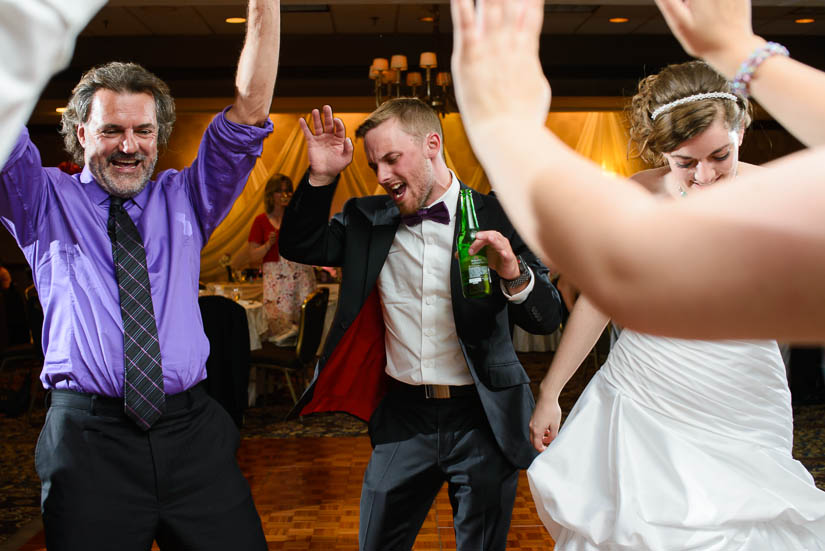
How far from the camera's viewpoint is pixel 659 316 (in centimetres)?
55

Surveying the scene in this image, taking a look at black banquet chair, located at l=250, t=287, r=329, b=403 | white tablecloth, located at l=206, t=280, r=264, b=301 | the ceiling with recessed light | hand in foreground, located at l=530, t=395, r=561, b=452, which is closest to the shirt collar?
hand in foreground, located at l=530, t=395, r=561, b=452

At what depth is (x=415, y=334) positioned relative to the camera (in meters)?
2.56

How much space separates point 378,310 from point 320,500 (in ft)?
Result: 7.01

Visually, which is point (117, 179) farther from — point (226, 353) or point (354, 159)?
point (354, 159)

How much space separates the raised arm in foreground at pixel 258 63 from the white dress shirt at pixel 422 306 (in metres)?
0.66

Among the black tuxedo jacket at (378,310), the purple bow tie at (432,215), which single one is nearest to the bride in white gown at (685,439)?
the black tuxedo jacket at (378,310)

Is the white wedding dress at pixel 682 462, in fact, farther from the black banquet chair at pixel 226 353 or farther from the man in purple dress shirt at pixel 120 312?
the black banquet chair at pixel 226 353

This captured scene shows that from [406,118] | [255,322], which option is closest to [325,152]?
[406,118]

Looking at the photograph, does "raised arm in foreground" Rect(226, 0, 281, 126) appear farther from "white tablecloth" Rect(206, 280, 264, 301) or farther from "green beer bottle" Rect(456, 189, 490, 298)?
"white tablecloth" Rect(206, 280, 264, 301)

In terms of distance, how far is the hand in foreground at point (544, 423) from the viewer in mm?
2350

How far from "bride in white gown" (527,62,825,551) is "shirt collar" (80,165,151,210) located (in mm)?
1288

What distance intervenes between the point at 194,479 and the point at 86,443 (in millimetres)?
277

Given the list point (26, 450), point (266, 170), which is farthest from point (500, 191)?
point (266, 170)

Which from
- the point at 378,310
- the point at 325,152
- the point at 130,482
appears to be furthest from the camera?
the point at 378,310
